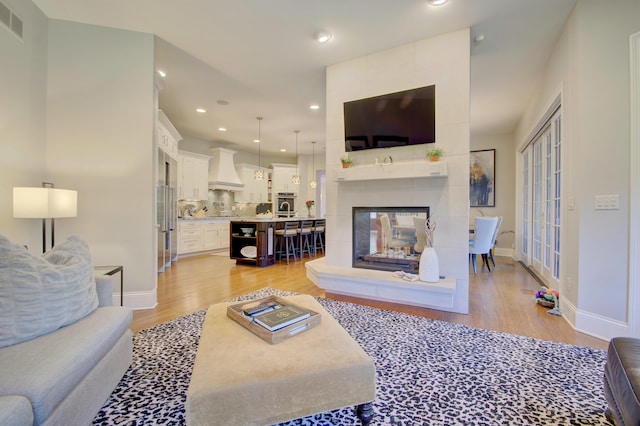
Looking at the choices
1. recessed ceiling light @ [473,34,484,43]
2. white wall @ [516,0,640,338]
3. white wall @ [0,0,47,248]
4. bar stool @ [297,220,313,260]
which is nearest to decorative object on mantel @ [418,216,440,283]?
white wall @ [516,0,640,338]

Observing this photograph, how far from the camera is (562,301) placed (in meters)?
3.00

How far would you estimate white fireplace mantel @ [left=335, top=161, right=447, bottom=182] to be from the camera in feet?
10.2

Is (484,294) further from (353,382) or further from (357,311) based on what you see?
(353,382)

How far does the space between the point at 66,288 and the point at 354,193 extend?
2.98 m

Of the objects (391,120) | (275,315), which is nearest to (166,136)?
(391,120)

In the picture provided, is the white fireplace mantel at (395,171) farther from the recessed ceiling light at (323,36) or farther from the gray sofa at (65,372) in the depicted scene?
the gray sofa at (65,372)

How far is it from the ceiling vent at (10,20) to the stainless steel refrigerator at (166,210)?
2174mm

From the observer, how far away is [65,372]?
120cm

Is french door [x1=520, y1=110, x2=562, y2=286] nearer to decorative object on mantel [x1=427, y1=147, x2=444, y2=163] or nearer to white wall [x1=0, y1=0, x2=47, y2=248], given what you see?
decorative object on mantel [x1=427, y1=147, x2=444, y2=163]

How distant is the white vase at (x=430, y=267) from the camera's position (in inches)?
121

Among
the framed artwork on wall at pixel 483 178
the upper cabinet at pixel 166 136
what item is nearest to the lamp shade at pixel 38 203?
the upper cabinet at pixel 166 136

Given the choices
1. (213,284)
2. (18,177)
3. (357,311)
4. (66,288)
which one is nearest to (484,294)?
(357,311)

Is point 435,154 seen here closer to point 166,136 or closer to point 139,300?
point 139,300

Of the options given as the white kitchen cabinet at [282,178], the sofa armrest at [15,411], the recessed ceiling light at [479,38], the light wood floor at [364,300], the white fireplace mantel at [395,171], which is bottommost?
the light wood floor at [364,300]
